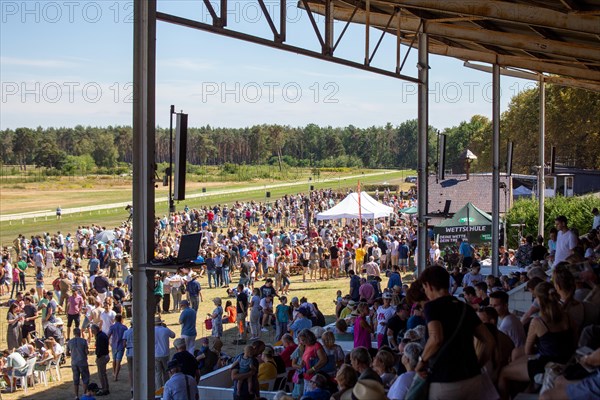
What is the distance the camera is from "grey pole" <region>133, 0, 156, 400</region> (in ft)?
24.4

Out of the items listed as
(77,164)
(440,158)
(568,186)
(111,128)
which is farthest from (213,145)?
(440,158)

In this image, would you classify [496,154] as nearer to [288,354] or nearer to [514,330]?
[288,354]

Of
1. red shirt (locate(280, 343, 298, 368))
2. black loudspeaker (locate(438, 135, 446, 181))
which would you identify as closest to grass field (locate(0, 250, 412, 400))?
red shirt (locate(280, 343, 298, 368))

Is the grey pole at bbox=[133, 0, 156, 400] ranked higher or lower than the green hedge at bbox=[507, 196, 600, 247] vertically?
higher

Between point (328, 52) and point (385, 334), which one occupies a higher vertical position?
point (328, 52)

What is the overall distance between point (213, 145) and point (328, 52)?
134 metres

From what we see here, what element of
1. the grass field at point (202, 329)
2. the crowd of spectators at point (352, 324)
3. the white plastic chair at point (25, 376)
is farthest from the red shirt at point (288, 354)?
the white plastic chair at point (25, 376)

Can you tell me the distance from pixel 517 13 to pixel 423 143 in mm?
3522

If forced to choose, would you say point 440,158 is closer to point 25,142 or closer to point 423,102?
point 423,102

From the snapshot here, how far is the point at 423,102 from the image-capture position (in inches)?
565

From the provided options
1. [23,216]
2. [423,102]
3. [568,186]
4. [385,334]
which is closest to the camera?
[385,334]

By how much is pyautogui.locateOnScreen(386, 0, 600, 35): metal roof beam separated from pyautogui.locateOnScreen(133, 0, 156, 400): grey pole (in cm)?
558

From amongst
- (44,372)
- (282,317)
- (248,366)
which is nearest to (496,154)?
(282,317)

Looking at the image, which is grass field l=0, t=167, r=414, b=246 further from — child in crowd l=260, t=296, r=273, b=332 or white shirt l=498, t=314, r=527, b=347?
white shirt l=498, t=314, r=527, b=347
